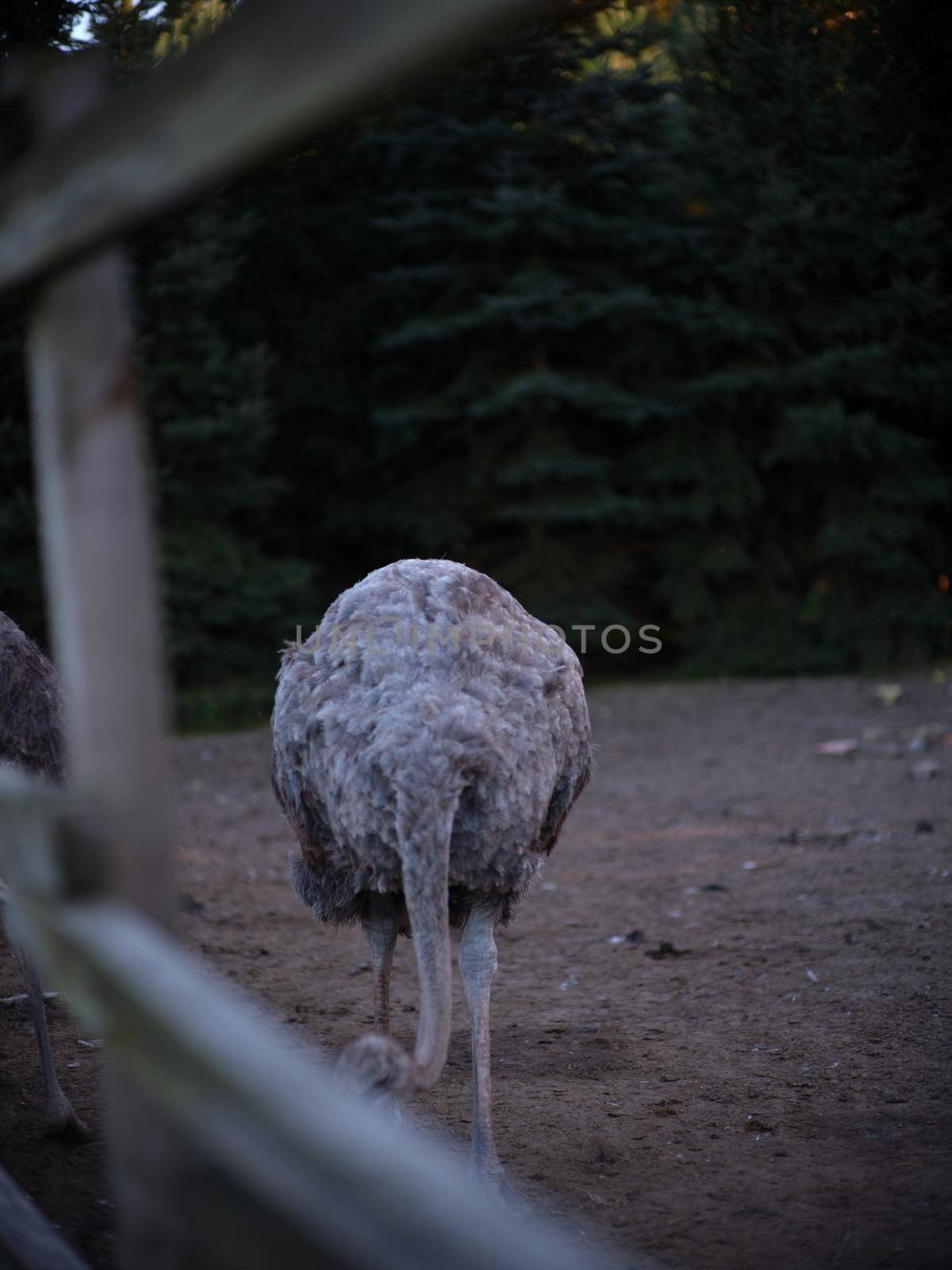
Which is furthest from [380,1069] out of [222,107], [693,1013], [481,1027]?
[693,1013]

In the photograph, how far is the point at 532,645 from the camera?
3.54 metres

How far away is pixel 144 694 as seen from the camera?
5.68 feet

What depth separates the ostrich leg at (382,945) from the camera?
3.52 meters

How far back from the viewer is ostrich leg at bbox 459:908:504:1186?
3.10 metres

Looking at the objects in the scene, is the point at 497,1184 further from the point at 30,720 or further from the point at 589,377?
the point at 589,377

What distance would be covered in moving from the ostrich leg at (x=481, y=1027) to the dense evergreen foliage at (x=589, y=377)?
27.7 ft

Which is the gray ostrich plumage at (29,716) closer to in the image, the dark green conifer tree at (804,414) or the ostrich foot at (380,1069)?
the ostrich foot at (380,1069)

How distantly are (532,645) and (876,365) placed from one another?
1075cm

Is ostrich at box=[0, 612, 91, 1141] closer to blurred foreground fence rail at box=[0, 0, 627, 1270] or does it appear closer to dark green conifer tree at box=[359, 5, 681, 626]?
blurred foreground fence rail at box=[0, 0, 627, 1270]

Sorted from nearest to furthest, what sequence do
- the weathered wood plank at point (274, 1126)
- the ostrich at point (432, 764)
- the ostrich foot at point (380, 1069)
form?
the weathered wood plank at point (274, 1126), the ostrich foot at point (380, 1069), the ostrich at point (432, 764)

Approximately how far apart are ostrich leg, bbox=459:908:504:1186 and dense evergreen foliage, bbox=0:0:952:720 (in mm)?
8432

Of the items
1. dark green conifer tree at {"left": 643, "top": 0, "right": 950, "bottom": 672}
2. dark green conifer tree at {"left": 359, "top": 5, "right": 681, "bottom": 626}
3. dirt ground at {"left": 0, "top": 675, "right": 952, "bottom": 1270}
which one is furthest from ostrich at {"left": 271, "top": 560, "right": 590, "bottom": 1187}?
dark green conifer tree at {"left": 643, "top": 0, "right": 950, "bottom": 672}

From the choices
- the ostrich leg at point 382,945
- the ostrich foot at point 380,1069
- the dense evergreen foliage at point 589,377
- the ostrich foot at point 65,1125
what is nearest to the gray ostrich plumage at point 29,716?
the ostrich foot at point 65,1125

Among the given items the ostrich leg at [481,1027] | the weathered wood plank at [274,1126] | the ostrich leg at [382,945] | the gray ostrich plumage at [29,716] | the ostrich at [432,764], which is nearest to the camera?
the weathered wood plank at [274,1126]
